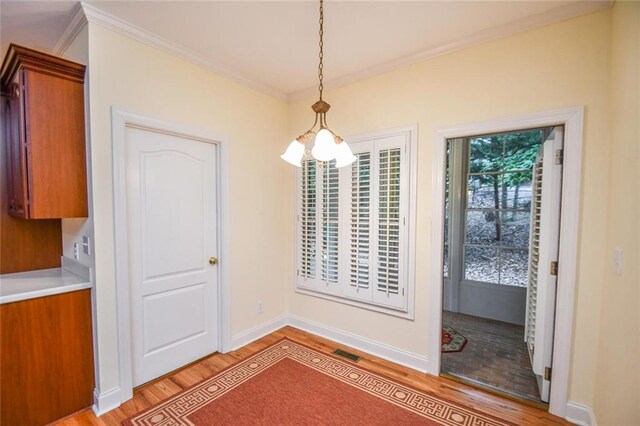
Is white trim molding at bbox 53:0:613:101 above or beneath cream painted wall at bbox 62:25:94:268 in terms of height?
above

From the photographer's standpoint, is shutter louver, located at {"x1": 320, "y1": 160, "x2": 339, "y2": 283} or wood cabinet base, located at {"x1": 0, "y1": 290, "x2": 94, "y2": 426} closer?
wood cabinet base, located at {"x1": 0, "y1": 290, "x2": 94, "y2": 426}

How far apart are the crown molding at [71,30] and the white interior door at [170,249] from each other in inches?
29.1

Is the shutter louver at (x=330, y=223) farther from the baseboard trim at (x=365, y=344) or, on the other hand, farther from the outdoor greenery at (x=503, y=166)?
the outdoor greenery at (x=503, y=166)

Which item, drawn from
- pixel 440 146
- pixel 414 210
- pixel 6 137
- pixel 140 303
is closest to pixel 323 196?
pixel 414 210

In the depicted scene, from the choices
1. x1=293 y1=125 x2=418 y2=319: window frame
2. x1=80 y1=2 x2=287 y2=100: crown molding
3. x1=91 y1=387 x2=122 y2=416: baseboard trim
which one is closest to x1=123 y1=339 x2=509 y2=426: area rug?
x1=91 y1=387 x2=122 y2=416: baseboard trim

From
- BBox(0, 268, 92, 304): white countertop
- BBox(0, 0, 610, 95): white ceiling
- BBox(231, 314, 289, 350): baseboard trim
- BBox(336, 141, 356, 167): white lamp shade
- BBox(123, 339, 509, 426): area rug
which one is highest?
BBox(0, 0, 610, 95): white ceiling

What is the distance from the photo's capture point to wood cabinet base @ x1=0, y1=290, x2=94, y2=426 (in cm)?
171

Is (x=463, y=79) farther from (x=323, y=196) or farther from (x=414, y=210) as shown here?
(x=323, y=196)

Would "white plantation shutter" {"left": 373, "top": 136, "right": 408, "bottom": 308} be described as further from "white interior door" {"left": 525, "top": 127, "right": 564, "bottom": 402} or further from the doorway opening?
"white interior door" {"left": 525, "top": 127, "right": 564, "bottom": 402}

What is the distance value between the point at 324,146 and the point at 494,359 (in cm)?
271

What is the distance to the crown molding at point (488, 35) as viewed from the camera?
1794 millimetres

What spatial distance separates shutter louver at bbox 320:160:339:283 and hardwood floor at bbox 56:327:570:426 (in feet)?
2.53

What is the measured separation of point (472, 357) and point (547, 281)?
1195 mm

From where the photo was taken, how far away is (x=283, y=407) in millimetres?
2031
